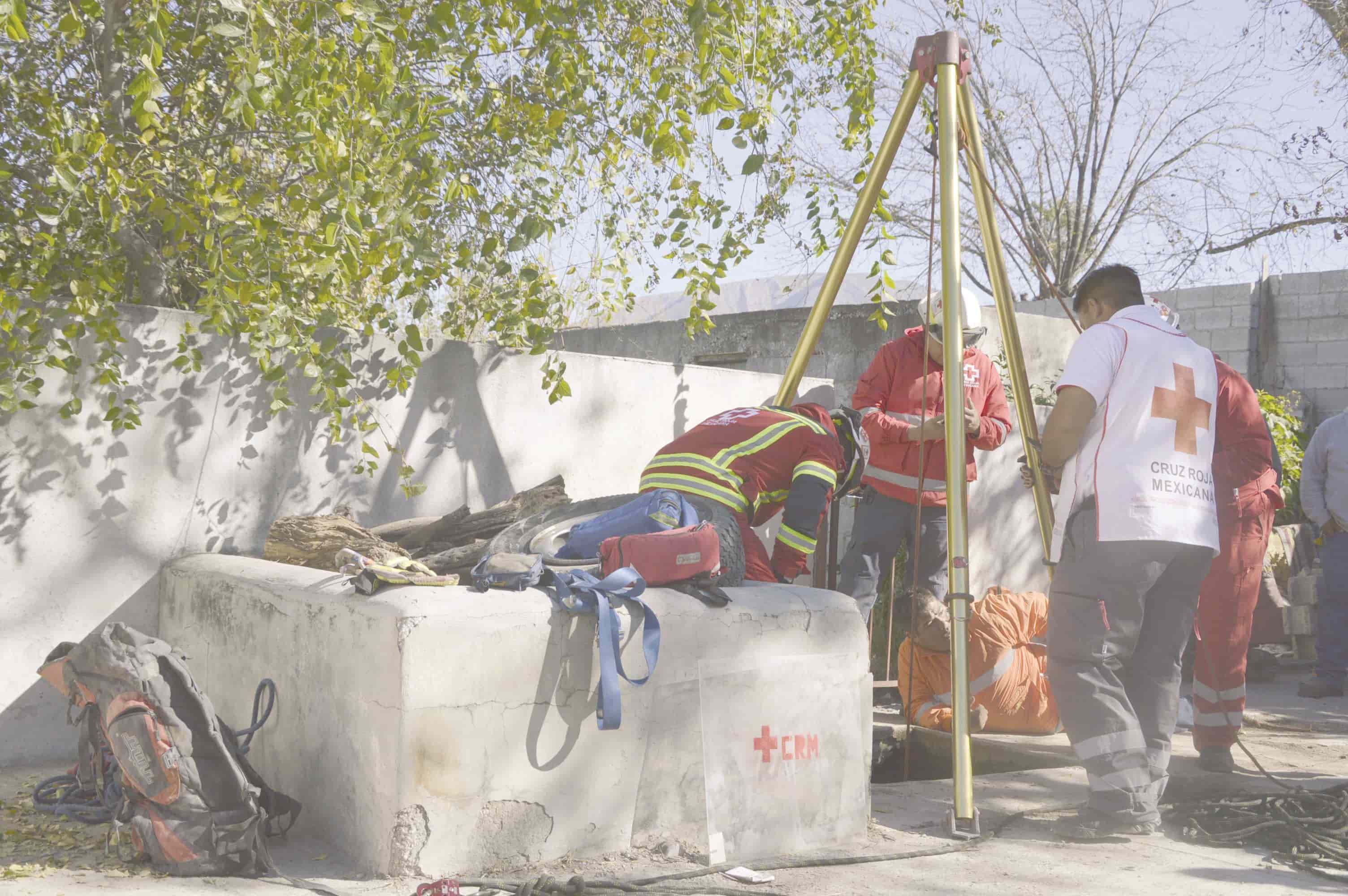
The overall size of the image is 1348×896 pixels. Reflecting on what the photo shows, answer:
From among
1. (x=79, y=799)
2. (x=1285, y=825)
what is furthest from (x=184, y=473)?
(x=1285, y=825)

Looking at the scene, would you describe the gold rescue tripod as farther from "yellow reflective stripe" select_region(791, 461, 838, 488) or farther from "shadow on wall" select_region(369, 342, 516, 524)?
"shadow on wall" select_region(369, 342, 516, 524)

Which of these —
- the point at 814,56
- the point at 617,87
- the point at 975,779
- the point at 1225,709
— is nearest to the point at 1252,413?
the point at 1225,709

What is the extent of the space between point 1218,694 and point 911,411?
5.96 ft

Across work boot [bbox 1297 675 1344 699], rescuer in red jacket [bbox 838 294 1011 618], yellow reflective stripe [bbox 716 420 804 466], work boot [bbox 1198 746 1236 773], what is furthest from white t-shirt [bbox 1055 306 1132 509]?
work boot [bbox 1297 675 1344 699]

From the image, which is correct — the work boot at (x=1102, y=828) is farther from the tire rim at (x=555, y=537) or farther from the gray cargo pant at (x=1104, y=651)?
the tire rim at (x=555, y=537)

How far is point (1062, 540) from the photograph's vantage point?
406 centimetres

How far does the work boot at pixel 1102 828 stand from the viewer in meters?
3.92

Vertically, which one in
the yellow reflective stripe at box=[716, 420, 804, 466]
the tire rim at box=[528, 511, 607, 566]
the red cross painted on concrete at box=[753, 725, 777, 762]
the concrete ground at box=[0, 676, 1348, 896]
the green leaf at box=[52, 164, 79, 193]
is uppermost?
the green leaf at box=[52, 164, 79, 193]

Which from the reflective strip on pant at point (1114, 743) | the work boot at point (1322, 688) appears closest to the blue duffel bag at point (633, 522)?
the reflective strip on pant at point (1114, 743)

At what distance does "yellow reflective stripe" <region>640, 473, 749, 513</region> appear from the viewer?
425cm

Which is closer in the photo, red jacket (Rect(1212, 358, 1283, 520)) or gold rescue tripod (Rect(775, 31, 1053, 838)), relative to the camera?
gold rescue tripod (Rect(775, 31, 1053, 838))

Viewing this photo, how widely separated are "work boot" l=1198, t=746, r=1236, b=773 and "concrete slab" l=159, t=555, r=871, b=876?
1992mm

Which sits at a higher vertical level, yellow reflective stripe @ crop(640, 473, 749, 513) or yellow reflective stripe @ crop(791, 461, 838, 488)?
yellow reflective stripe @ crop(791, 461, 838, 488)

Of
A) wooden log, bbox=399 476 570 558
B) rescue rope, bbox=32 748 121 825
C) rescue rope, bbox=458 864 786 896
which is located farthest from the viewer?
wooden log, bbox=399 476 570 558
